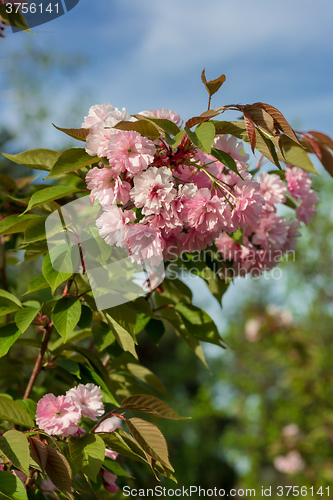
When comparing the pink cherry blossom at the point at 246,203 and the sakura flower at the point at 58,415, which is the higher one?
the pink cherry blossom at the point at 246,203

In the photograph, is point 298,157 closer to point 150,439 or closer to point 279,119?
point 279,119

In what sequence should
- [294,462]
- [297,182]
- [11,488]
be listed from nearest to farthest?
[11,488], [297,182], [294,462]

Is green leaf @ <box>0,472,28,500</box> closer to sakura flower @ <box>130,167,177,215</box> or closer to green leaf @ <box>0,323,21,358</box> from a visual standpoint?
green leaf @ <box>0,323,21,358</box>

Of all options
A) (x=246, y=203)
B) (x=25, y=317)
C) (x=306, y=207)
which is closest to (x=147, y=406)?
(x=25, y=317)

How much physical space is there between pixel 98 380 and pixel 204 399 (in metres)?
5.31

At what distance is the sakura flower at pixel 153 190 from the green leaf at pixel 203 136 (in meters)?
0.07

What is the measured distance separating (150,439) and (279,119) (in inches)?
21.8

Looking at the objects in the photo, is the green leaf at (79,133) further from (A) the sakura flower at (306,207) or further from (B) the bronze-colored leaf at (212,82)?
(A) the sakura flower at (306,207)

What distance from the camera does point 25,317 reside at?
35.5 inches

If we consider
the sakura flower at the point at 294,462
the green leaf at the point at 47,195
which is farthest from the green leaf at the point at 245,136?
the sakura flower at the point at 294,462

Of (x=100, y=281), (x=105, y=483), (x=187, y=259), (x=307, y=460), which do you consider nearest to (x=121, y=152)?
(x=100, y=281)

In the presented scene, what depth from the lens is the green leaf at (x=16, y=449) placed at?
26.9 inches

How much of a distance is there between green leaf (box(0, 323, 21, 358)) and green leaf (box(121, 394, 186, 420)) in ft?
0.75

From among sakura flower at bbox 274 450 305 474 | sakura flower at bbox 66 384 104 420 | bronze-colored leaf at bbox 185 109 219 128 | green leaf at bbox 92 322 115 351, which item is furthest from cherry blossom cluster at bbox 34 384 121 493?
sakura flower at bbox 274 450 305 474
